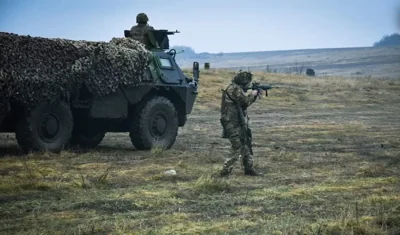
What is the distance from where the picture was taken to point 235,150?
1127 centimetres

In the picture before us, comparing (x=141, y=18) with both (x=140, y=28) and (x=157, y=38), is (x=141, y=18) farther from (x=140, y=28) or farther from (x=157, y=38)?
(x=157, y=38)

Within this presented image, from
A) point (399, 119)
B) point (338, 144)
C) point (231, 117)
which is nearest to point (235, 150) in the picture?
point (231, 117)

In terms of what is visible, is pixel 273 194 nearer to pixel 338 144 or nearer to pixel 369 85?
pixel 338 144

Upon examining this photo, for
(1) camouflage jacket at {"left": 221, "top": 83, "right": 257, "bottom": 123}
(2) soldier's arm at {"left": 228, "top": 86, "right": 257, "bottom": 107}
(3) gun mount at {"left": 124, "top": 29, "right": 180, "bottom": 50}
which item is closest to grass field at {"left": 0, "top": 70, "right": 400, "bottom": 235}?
(1) camouflage jacket at {"left": 221, "top": 83, "right": 257, "bottom": 123}

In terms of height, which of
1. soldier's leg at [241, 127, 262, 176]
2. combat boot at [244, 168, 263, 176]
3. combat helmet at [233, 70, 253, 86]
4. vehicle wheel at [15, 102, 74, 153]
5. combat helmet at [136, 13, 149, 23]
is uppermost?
combat helmet at [136, 13, 149, 23]

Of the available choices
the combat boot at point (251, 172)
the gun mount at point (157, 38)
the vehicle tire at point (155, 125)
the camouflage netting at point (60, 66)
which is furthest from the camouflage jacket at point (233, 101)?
the gun mount at point (157, 38)

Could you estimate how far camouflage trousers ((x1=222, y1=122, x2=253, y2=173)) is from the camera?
11211 millimetres

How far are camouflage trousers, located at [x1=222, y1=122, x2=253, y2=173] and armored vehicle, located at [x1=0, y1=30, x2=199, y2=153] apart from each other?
3.72 m

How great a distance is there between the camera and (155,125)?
49.8ft

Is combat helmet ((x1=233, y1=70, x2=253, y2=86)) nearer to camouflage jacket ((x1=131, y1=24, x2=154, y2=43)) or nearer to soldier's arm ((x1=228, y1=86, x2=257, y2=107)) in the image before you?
soldier's arm ((x1=228, y1=86, x2=257, y2=107))

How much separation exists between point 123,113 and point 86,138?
1.50 m

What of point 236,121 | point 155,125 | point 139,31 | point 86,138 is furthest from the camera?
point 139,31

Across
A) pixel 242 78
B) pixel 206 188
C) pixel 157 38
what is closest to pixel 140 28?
pixel 157 38

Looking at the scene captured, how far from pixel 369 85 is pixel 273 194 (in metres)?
37.7
